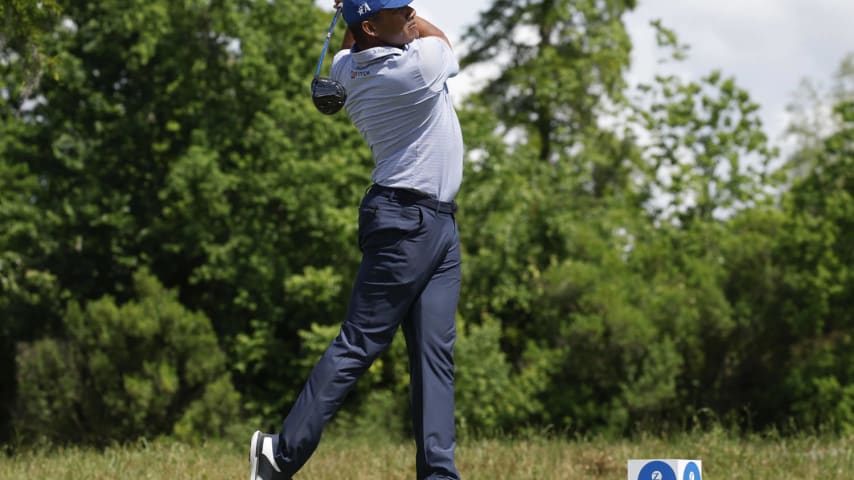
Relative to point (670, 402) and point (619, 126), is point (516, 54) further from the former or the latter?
point (670, 402)

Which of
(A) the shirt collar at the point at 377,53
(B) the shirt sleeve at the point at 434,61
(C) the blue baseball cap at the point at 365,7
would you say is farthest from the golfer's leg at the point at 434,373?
(C) the blue baseball cap at the point at 365,7

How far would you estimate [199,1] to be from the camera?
2750 centimetres

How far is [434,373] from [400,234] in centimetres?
60

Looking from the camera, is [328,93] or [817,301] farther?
[817,301]

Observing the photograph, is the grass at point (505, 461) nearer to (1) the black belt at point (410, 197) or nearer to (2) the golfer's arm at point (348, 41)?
(1) the black belt at point (410, 197)

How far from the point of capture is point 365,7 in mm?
4602

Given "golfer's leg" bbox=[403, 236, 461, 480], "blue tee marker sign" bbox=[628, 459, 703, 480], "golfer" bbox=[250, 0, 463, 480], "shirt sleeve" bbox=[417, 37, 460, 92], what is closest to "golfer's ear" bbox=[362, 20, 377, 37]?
"golfer" bbox=[250, 0, 463, 480]

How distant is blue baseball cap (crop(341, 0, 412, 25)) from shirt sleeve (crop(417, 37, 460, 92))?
18cm

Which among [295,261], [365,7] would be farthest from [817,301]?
[365,7]

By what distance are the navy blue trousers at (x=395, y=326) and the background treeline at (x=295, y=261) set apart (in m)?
18.7

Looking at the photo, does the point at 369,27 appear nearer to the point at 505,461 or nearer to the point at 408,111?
the point at 408,111

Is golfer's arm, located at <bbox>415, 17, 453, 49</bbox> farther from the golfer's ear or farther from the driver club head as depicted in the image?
the driver club head

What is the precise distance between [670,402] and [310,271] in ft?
26.8

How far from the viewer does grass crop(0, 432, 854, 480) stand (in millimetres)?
5906
